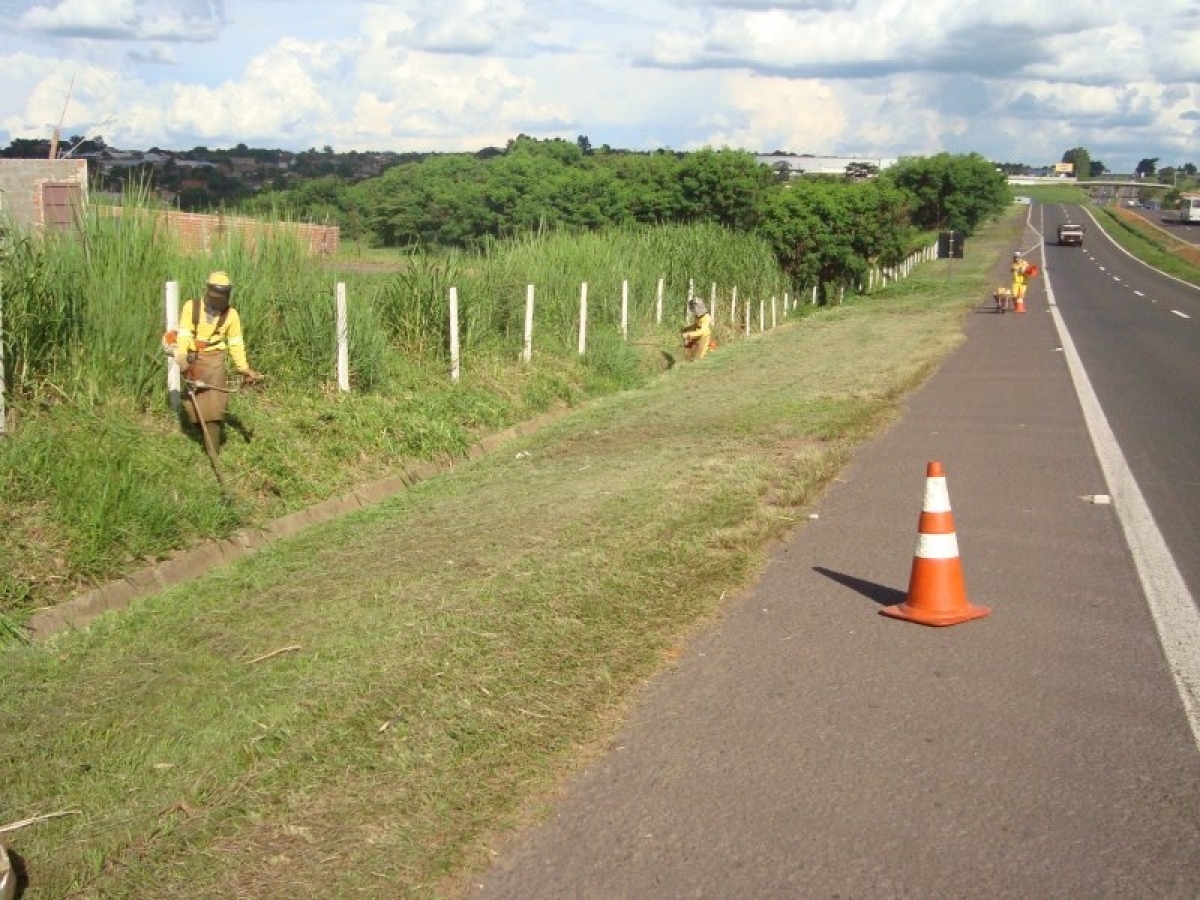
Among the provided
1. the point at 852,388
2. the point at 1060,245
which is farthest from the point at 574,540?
the point at 1060,245

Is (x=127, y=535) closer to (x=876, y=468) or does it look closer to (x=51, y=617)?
(x=51, y=617)

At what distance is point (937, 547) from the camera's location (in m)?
7.02

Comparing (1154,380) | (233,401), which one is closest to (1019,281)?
(1154,380)

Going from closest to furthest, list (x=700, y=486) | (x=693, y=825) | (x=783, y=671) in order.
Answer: (x=693, y=825) → (x=783, y=671) → (x=700, y=486)

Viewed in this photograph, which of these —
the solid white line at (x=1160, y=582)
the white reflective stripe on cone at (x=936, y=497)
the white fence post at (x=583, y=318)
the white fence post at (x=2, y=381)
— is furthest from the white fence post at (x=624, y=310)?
the white reflective stripe on cone at (x=936, y=497)

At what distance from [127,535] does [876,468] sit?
6226mm

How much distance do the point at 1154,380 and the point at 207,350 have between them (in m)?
14.0

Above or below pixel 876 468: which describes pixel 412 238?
above

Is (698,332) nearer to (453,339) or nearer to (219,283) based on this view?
(453,339)

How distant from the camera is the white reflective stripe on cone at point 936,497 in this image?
7.26m

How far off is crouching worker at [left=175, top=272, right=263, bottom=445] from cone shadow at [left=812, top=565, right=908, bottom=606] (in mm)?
4908

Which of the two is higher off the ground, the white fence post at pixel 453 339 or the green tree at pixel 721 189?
the green tree at pixel 721 189

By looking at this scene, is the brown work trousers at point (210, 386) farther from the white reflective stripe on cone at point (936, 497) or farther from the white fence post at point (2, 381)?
the white reflective stripe on cone at point (936, 497)

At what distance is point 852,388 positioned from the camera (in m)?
17.4
